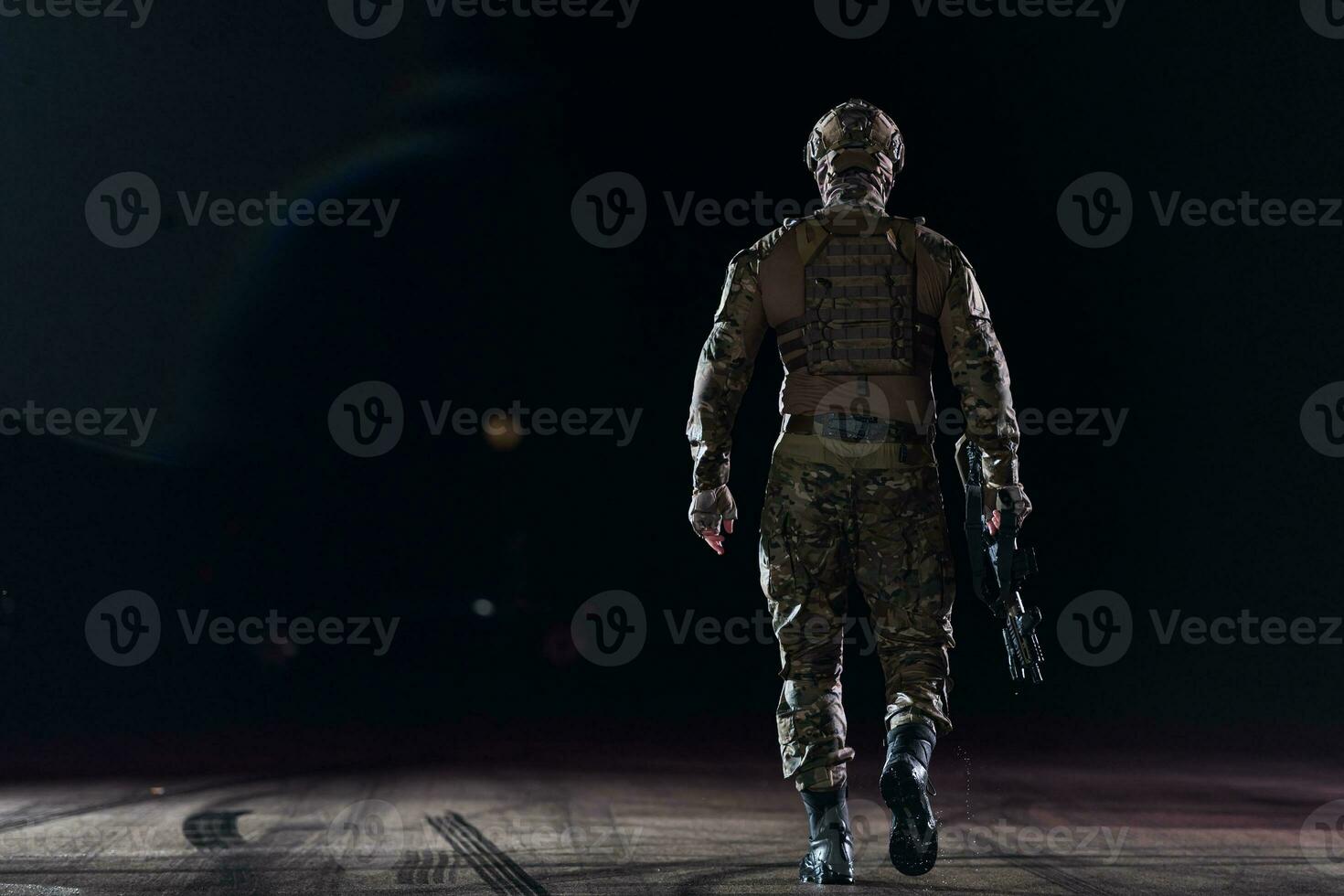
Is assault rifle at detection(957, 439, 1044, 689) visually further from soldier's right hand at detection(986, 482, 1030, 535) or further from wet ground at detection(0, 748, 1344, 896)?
wet ground at detection(0, 748, 1344, 896)

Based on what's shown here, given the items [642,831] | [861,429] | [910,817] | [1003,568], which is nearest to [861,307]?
[861,429]

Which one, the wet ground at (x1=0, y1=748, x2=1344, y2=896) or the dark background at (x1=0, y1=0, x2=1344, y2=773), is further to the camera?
the dark background at (x1=0, y1=0, x2=1344, y2=773)

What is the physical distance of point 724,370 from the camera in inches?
144

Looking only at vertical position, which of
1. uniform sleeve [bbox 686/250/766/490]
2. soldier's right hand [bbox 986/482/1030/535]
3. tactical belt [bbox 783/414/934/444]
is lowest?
soldier's right hand [bbox 986/482/1030/535]

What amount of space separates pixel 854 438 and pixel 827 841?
42.7 inches

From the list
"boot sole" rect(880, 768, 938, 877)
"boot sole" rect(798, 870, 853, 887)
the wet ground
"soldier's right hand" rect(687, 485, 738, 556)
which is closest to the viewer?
"boot sole" rect(880, 768, 938, 877)

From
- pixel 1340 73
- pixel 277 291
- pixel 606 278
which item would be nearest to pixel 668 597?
pixel 606 278

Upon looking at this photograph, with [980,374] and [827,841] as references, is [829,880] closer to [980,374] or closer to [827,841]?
[827,841]

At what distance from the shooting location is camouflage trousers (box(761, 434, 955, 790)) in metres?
3.57

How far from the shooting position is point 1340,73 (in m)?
6.90

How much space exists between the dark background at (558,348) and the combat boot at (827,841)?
10.7 ft

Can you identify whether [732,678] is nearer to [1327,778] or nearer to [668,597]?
[668,597]

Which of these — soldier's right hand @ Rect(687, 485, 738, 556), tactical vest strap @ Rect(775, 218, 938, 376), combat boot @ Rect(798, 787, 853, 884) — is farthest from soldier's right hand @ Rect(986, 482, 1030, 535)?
combat boot @ Rect(798, 787, 853, 884)

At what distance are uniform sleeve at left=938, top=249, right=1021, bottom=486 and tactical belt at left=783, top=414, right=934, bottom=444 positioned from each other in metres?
0.17
